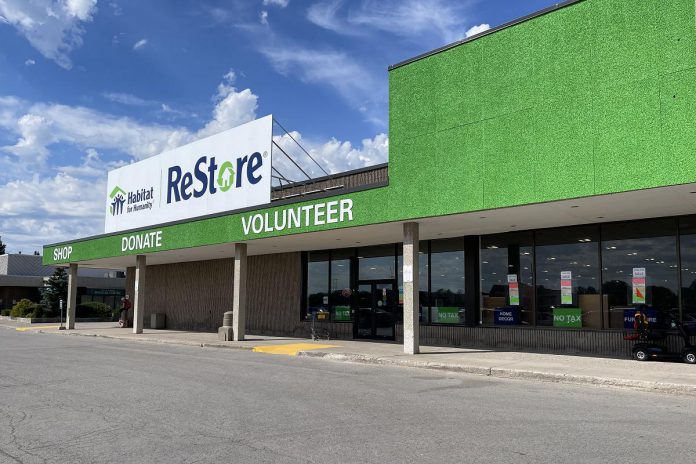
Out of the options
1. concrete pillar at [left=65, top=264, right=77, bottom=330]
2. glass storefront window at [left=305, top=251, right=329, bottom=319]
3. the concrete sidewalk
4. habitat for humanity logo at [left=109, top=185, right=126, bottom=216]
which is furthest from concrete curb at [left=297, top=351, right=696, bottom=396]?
concrete pillar at [left=65, top=264, right=77, bottom=330]

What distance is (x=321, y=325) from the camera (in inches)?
956

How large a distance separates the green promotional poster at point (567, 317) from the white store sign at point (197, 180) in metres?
11.8

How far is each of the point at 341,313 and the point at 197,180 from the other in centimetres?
961

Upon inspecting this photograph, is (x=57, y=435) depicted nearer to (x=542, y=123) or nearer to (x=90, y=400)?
(x=90, y=400)

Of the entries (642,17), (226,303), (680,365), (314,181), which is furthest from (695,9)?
(226,303)

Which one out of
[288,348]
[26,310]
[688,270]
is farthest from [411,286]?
[26,310]

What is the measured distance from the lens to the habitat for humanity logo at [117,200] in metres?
33.8

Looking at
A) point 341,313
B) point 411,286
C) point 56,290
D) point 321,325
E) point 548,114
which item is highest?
point 548,114

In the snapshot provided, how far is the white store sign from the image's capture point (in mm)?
24297

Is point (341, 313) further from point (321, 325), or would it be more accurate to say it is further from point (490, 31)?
point (490, 31)

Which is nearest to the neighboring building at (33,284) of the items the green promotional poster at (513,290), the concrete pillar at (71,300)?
the concrete pillar at (71,300)

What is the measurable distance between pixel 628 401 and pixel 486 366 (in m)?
4.14

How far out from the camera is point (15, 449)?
6551mm

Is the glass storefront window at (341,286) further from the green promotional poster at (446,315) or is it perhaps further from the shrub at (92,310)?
the shrub at (92,310)
